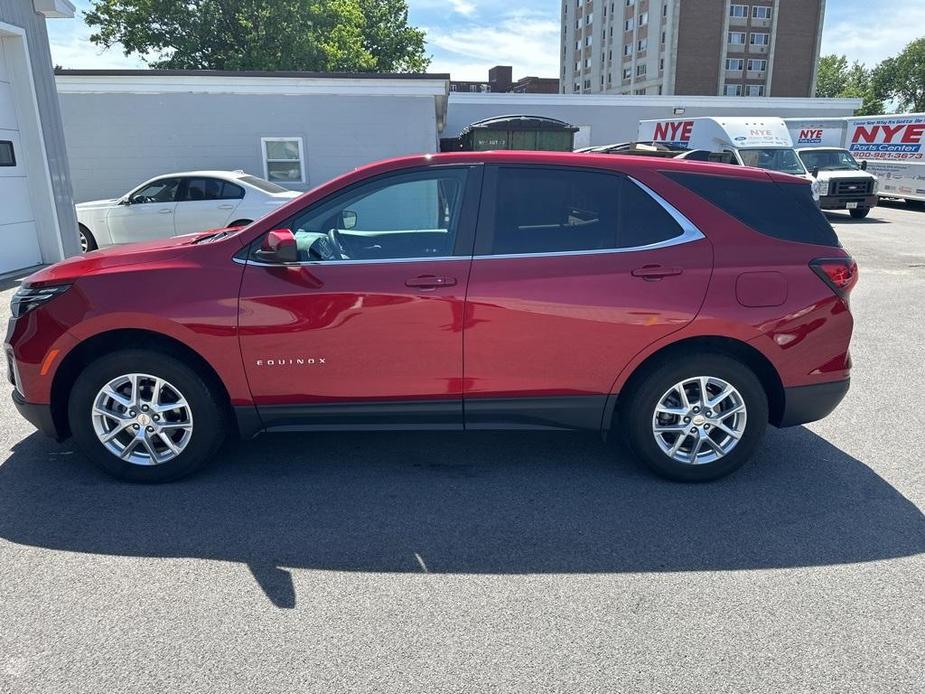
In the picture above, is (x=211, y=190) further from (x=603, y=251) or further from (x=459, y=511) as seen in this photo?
(x=459, y=511)

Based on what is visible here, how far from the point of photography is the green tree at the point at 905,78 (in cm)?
6631

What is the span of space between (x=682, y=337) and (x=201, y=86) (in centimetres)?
1424

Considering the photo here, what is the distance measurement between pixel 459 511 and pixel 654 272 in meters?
1.59

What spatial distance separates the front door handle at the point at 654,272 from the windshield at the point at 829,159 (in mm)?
19634

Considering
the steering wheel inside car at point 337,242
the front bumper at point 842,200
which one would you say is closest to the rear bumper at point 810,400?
the steering wheel inside car at point 337,242

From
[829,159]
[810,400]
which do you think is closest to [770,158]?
[829,159]

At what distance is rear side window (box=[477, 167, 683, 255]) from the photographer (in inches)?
145

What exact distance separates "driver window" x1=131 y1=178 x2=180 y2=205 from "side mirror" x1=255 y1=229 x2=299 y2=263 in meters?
9.10

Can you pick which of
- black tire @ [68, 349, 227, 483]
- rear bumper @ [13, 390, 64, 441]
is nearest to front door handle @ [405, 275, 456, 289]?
black tire @ [68, 349, 227, 483]

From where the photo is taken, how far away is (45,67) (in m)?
10.4

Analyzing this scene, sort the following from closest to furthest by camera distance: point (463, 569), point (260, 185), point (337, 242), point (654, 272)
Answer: point (463, 569), point (654, 272), point (337, 242), point (260, 185)

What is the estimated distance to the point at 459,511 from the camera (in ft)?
11.7

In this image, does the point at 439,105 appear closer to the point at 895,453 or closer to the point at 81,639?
the point at 895,453

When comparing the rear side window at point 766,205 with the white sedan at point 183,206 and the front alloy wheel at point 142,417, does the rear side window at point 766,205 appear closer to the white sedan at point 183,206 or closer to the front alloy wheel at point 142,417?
the front alloy wheel at point 142,417
